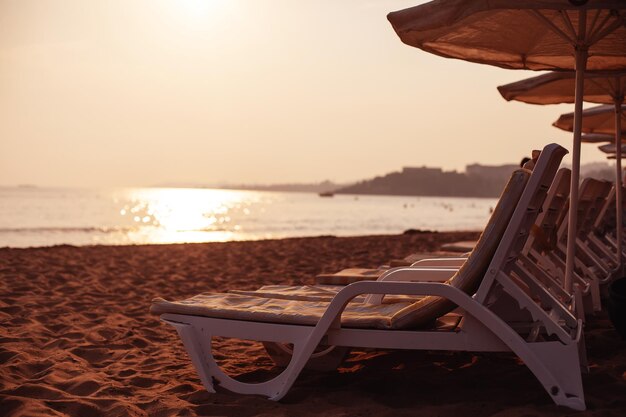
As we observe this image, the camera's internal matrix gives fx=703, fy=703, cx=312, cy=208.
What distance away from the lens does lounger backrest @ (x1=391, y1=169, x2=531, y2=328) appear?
3283 mm

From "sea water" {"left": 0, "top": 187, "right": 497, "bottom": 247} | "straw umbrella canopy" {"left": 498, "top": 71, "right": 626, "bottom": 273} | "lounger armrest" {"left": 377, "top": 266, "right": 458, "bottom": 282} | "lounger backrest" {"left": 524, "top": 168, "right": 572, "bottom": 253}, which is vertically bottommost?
"sea water" {"left": 0, "top": 187, "right": 497, "bottom": 247}

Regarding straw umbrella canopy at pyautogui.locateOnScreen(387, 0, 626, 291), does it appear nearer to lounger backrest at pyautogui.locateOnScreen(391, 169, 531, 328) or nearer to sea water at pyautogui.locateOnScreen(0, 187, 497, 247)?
lounger backrest at pyautogui.locateOnScreen(391, 169, 531, 328)

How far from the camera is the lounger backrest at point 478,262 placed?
3.28m

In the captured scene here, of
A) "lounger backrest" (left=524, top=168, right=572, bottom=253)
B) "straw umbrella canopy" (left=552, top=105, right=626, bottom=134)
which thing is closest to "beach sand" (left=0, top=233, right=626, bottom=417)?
"lounger backrest" (left=524, top=168, right=572, bottom=253)

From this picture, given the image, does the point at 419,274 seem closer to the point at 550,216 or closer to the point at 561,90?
the point at 550,216

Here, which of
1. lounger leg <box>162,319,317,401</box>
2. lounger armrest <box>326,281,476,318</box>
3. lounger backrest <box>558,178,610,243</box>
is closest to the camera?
lounger armrest <box>326,281,476,318</box>

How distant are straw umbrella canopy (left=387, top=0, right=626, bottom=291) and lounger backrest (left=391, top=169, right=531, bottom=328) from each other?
1.22 m

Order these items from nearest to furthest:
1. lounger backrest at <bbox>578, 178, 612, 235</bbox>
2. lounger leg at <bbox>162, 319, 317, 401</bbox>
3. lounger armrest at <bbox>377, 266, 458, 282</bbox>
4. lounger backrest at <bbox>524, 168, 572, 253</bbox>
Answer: lounger leg at <bbox>162, 319, 317, 401</bbox> → lounger armrest at <bbox>377, 266, 458, 282</bbox> → lounger backrest at <bbox>524, 168, 572, 253</bbox> → lounger backrest at <bbox>578, 178, 612, 235</bbox>

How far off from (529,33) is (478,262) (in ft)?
10.4

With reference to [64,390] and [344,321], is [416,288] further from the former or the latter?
[64,390]

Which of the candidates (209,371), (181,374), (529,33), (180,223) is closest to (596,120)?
(529,33)

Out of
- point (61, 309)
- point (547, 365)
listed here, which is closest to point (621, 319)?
point (547, 365)

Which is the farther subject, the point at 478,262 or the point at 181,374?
the point at 181,374

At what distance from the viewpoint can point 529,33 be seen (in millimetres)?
5758
